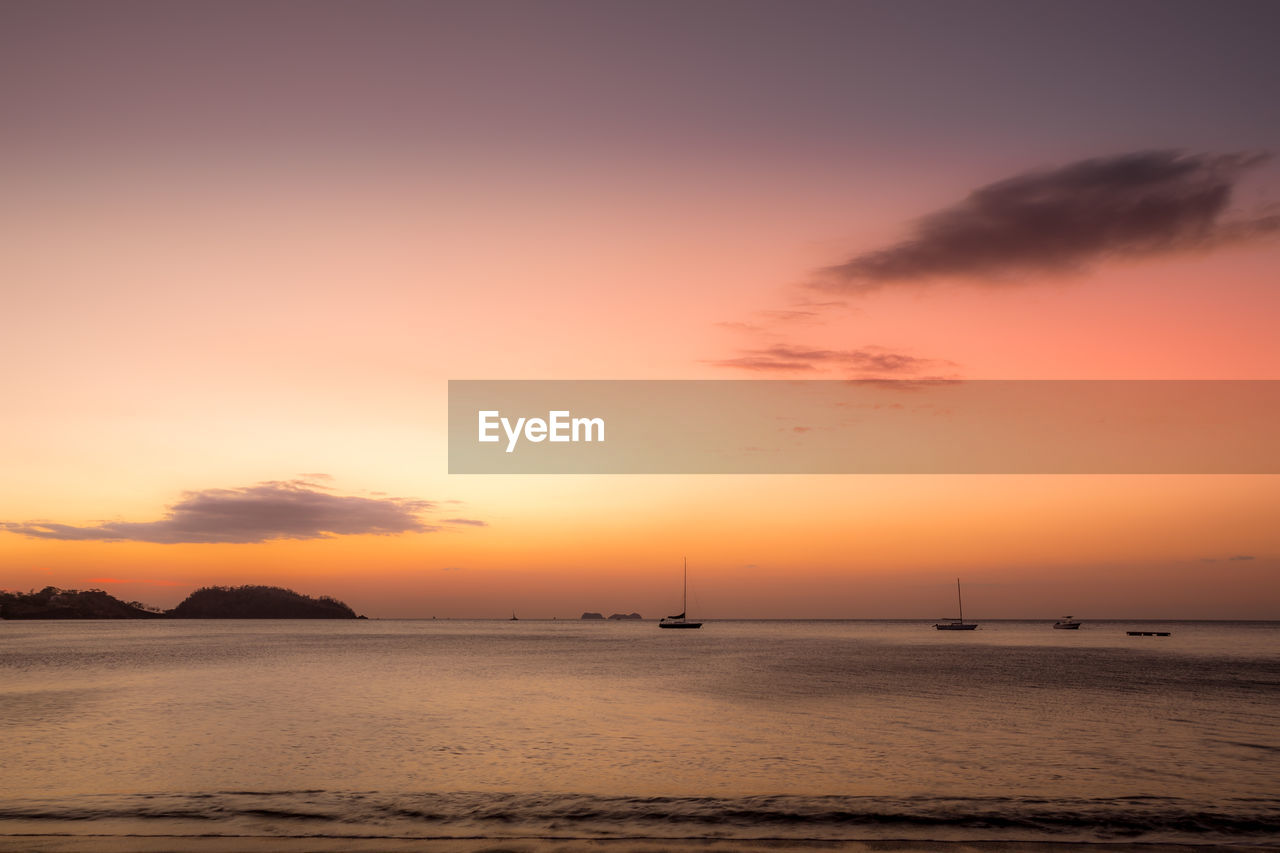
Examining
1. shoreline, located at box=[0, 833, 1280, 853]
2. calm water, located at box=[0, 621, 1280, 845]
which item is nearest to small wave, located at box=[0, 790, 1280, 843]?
calm water, located at box=[0, 621, 1280, 845]

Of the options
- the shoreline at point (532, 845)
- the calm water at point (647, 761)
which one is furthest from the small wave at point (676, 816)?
the shoreline at point (532, 845)

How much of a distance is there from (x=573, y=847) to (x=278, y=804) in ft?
37.7

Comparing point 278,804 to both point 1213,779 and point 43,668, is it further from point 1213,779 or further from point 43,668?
point 43,668

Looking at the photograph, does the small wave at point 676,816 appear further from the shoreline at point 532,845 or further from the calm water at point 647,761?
the shoreline at point 532,845

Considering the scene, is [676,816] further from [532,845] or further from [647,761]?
[647,761]

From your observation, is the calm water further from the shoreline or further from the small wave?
the shoreline

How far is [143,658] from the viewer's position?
111562mm

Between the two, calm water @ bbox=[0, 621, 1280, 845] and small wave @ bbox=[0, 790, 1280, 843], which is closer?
small wave @ bbox=[0, 790, 1280, 843]

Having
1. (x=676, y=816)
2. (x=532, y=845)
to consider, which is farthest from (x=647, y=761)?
(x=532, y=845)

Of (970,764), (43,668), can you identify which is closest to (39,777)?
(970,764)

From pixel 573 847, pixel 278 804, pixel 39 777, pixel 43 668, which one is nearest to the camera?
pixel 573 847

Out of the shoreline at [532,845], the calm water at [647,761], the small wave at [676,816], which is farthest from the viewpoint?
the calm water at [647,761]

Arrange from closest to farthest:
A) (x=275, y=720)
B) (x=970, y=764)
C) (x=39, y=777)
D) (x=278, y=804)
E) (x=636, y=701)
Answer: (x=278, y=804) < (x=39, y=777) < (x=970, y=764) < (x=275, y=720) < (x=636, y=701)

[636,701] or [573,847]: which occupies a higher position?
[573,847]
